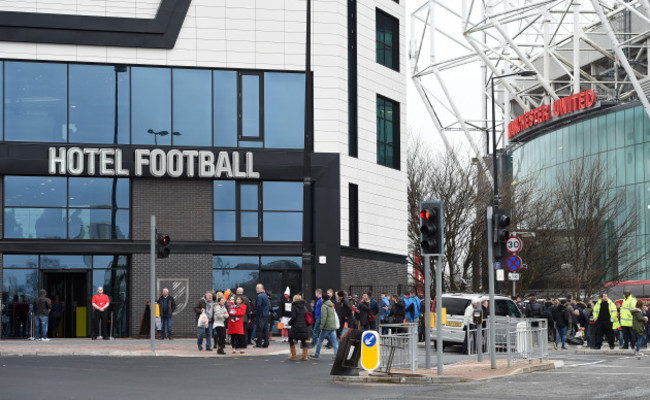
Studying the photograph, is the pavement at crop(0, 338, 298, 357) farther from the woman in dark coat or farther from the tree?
the tree

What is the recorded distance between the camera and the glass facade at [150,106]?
37.7 meters

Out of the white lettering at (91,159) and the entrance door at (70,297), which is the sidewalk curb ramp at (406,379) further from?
the white lettering at (91,159)

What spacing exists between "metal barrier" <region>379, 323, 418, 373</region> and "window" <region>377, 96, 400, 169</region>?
22.1m

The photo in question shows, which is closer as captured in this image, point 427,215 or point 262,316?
point 427,215

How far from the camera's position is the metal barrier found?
2133 centimetres

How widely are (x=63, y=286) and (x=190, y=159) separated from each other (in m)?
6.08

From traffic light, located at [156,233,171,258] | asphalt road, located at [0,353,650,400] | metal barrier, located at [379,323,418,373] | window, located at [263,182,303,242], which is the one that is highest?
window, located at [263,182,303,242]

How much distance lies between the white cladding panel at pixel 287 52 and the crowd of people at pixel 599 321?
798 cm

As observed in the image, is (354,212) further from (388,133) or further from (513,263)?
(513,263)

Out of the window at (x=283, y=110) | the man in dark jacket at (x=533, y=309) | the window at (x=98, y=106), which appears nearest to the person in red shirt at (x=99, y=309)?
the window at (x=98, y=106)

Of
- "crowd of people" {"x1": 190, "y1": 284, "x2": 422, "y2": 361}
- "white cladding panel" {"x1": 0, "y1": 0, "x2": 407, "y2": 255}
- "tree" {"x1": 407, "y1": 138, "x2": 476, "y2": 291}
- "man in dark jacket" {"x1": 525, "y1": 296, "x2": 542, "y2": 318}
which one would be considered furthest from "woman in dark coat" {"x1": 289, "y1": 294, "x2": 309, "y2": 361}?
"tree" {"x1": 407, "y1": 138, "x2": 476, "y2": 291}

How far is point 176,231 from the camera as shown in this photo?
38.4 meters

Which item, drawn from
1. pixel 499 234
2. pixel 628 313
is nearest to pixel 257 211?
pixel 628 313

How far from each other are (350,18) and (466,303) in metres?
14.7
